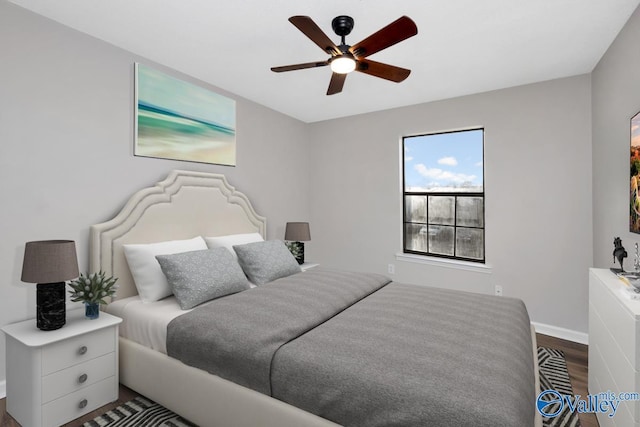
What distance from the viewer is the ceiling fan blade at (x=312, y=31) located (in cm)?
162

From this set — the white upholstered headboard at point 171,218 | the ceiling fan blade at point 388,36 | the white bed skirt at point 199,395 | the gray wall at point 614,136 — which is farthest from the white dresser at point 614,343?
the white upholstered headboard at point 171,218

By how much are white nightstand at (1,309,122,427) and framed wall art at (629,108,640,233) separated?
323 cm

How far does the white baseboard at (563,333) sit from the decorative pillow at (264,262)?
8.11 ft

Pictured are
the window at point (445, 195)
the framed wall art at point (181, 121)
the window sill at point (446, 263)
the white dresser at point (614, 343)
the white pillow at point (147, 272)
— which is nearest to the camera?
the white dresser at point (614, 343)

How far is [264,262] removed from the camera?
8.95ft

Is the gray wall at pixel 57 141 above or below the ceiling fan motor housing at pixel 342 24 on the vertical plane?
below

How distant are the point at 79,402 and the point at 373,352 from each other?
5.74 ft

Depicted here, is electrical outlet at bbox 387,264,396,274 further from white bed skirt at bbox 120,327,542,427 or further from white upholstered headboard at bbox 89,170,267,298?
white bed skirt at bbox 120,327,542,427

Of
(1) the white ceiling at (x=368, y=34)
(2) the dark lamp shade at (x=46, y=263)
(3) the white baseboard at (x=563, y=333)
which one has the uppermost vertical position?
(1) the white ceiling at (x=368, y=34)

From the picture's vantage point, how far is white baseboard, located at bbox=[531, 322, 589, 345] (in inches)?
116

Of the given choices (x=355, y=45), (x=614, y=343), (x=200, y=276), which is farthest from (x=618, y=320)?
(x=200, y=276)

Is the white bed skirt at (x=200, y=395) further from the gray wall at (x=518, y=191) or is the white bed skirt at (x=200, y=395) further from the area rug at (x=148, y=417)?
the gray wall at (x=518, y=191)

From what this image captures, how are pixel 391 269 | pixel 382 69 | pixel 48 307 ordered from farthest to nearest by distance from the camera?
pixel 391 269, pixel 382 69, pixel 48 307

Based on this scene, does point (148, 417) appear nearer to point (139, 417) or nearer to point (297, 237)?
point (139, 417)
